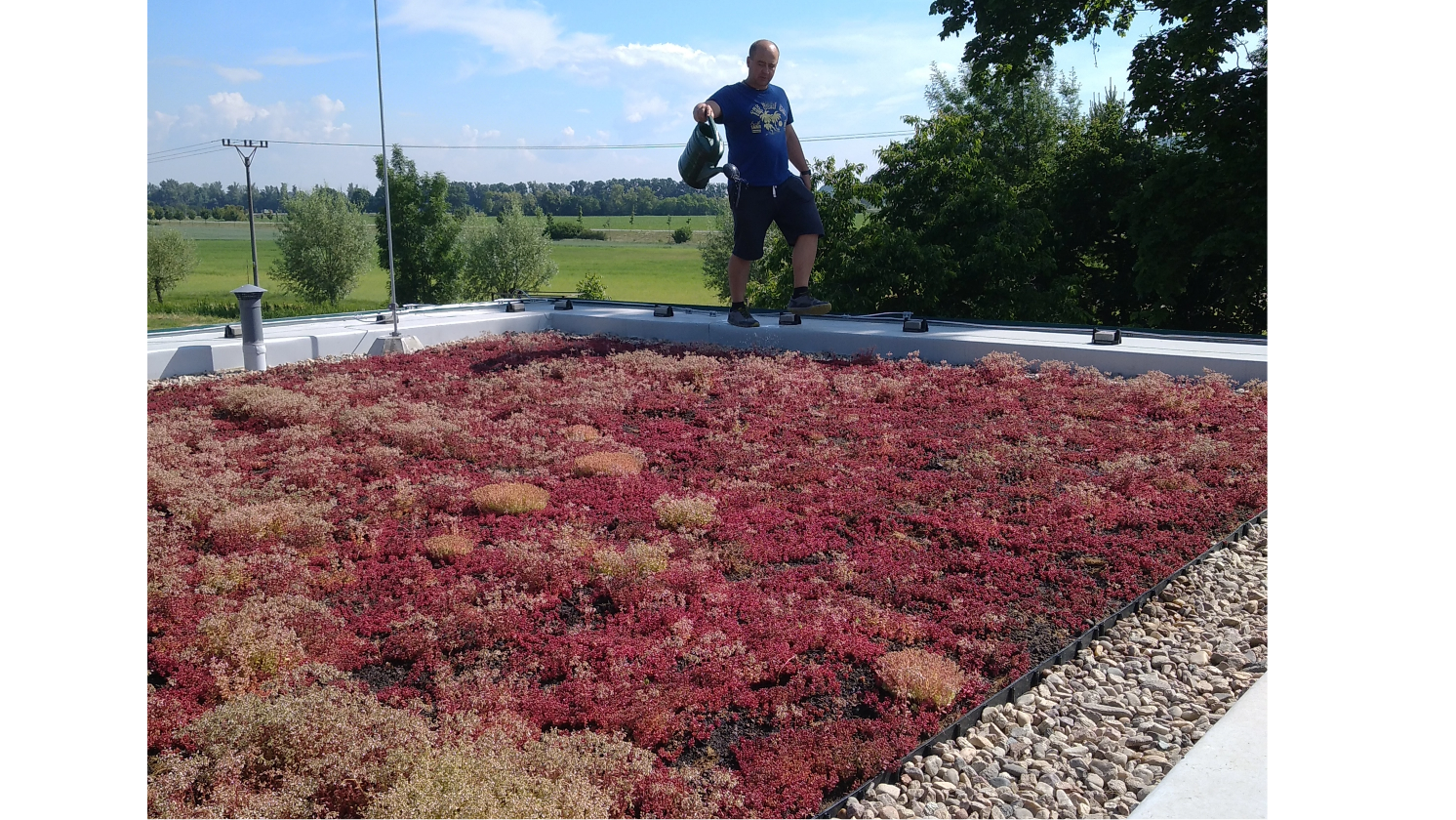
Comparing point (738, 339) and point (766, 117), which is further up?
point (766, 117)

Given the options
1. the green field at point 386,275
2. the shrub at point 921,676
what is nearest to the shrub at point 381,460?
the shrub at point 921,676

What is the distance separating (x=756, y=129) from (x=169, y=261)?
6665 cm

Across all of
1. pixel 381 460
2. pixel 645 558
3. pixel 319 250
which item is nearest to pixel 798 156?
pixel 381 460

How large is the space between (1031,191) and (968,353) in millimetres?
15853

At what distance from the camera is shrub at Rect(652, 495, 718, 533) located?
4.84 m

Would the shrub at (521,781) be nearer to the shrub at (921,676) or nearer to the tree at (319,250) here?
the shrub at (921,676)

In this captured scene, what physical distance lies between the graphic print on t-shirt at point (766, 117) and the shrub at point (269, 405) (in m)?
4.83

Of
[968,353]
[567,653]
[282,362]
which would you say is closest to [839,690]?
[567,653]

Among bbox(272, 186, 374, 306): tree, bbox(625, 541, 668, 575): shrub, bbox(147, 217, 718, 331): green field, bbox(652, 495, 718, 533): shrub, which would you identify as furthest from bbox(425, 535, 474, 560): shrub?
bbox(272, 186, 374, 306): tree

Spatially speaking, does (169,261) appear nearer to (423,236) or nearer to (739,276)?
(423,236)

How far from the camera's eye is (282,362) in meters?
9.67

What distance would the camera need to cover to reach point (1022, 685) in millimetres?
3244

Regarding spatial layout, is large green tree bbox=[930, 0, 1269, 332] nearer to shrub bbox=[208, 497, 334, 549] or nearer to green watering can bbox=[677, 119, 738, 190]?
green watering can bbox=[677, 119, 738, 190]
